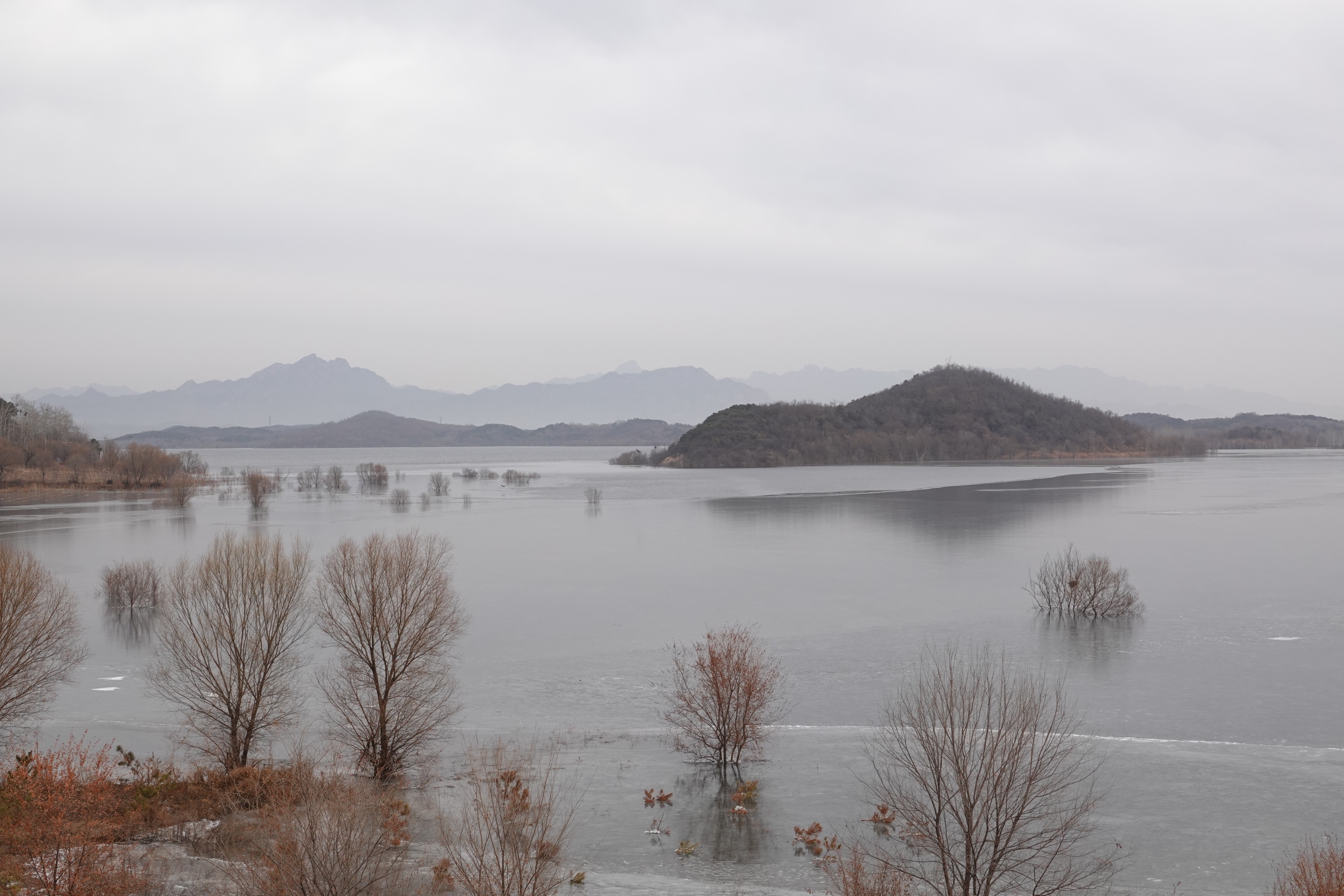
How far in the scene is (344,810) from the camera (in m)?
9.00

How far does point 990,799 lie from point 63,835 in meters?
10.00

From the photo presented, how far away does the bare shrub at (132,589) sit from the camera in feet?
98.3

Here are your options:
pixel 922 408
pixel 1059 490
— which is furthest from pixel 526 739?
pixel 922 408

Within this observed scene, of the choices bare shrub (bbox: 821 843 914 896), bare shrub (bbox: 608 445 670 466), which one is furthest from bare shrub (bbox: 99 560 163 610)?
bare shrub (bbox: 608 445 670 466)

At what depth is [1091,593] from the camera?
1057 inches

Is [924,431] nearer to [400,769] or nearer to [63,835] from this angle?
[400,769]

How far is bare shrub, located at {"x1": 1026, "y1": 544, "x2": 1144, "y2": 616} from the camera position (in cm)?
2678

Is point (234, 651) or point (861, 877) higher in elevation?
point (234, 651)

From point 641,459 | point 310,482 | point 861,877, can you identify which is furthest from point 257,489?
point 641,459

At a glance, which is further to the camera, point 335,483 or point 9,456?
point 9,456

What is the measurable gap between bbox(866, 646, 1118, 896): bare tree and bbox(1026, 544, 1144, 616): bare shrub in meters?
10.9

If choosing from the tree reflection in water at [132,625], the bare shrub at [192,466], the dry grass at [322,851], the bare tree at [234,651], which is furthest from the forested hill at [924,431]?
the dry grass at [322,851]

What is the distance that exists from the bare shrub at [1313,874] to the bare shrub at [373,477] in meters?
84.2

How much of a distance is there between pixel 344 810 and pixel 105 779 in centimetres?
618
